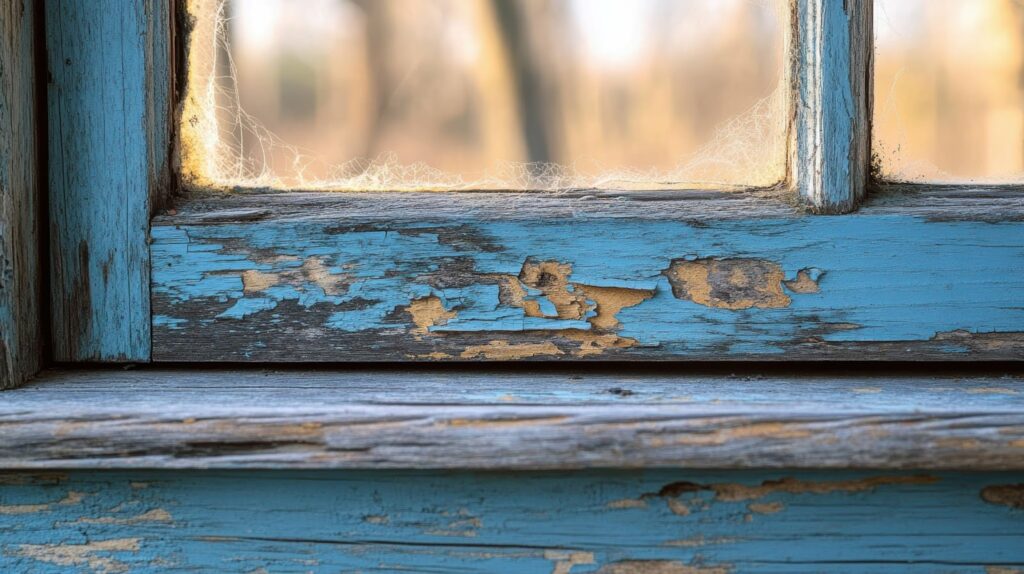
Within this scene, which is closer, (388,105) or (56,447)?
(56,447)

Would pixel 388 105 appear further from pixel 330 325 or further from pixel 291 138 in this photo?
pixel 330 325

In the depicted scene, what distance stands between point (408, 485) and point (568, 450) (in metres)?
0.14

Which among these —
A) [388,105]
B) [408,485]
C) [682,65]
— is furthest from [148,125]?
[682,65]

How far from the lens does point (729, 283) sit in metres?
0.69

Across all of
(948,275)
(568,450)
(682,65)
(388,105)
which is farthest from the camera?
(388,105)

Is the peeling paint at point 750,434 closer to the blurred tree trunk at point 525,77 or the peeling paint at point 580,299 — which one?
the peeling paint at point 580,299

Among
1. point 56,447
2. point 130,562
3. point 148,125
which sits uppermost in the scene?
point 148,125

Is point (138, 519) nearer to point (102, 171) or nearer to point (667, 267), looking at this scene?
point (102, 171)

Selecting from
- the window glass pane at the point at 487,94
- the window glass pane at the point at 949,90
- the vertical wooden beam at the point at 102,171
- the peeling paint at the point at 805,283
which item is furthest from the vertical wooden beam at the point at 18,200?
the window glass pane at the point at 949,90

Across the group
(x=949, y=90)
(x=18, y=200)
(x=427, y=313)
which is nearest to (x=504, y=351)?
(x=427, y=313)

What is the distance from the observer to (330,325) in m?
0.70

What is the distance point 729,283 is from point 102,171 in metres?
0.59

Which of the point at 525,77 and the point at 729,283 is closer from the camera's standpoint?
the point at 729,283

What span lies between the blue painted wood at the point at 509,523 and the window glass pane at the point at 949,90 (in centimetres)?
34
